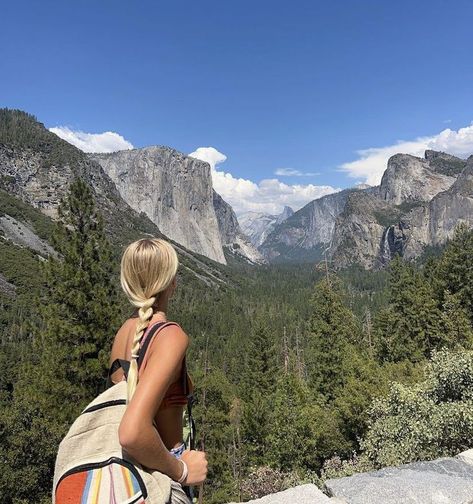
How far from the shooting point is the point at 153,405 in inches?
91.7

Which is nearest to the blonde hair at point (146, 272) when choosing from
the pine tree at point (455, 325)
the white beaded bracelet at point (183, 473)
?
the white beaded bracelet at point (183, 473)

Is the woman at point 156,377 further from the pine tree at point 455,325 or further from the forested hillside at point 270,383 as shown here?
the pine tree at point 455,325

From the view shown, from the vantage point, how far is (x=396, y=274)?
49031 millimetres

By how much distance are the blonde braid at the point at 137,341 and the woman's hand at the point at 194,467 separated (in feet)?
1.99

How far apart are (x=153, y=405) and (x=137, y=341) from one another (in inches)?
15.2

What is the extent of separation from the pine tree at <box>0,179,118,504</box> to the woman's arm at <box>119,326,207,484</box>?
46.6ft

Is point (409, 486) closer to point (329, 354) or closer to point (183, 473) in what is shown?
point (183, 473)

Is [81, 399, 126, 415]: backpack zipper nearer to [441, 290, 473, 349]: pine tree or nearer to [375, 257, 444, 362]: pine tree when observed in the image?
[441, 290, 473, 349]: pine tree

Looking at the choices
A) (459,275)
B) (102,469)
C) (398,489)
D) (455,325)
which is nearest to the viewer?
(102,469)

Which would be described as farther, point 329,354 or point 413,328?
point 413,328

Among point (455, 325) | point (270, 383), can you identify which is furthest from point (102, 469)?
point (270, 383)

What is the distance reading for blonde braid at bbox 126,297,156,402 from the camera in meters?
2.46

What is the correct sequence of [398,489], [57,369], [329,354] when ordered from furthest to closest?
1. [329,354]
2. [57,369]
3. [398,489]

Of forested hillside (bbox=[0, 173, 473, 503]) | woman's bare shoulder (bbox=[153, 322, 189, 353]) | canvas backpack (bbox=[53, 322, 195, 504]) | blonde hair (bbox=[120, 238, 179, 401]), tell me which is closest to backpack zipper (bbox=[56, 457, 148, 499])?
canvas backpack (bbox=[53, 322, 195, 504])
